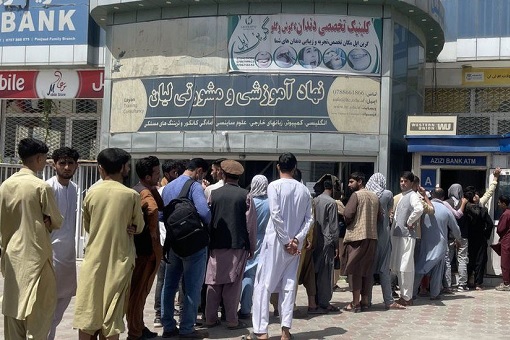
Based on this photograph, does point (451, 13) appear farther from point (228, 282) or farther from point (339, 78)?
point (228, 282)

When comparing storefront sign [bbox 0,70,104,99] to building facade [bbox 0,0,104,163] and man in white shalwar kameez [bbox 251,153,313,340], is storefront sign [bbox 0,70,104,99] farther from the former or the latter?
man in white shalwar kameez [bbox 251,153,313,340]

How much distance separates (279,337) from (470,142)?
22.1ft

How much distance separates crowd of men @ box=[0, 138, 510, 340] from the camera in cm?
552

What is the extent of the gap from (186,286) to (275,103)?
312 inches

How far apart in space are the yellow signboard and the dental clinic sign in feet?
30.9

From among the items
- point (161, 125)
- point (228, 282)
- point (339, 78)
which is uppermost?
point (339, 78)

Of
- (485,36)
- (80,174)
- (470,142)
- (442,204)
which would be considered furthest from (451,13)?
(80,174)

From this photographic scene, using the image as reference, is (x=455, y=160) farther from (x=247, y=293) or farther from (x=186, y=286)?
(x=186, y=286)

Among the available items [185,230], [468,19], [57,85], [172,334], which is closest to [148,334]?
[172,334]

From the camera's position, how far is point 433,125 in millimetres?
13336

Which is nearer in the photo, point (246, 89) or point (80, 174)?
point (80, 174)

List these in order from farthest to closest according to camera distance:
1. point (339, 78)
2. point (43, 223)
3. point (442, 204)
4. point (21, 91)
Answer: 1. point (21, 91)
2. point (339, 78)
3. point (442, 204)
4. point (43, 223)

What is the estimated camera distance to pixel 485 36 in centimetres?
1756

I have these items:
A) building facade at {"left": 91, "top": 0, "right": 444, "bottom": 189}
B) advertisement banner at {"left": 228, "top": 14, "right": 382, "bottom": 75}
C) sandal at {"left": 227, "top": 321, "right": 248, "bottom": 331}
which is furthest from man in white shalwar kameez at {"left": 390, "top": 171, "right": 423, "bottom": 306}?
advertisement banner at {"left": 228, "top": 14, "right": 382, "bottom": 75}
